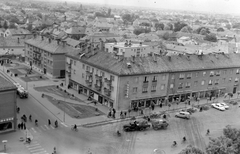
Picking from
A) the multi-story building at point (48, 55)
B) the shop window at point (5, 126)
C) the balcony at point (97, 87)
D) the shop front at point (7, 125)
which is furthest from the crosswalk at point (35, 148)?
the multi-story building at point (48, 55)

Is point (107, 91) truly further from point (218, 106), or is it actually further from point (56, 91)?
point (218, 106)

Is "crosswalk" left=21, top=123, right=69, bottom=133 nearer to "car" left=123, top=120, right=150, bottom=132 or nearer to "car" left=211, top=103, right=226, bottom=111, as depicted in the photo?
"car" left=123, top=120, right=150, bottom=132

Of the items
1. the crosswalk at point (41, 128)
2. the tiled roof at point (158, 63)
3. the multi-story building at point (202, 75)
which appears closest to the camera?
the crosswalk at point (41, 128)

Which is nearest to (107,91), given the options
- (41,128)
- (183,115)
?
(183,115)

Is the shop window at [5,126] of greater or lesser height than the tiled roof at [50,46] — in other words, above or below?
below

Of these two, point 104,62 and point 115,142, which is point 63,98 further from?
point 115,142

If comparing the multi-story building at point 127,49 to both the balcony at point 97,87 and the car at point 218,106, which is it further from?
the car at point 218,106

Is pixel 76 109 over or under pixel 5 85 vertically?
under
